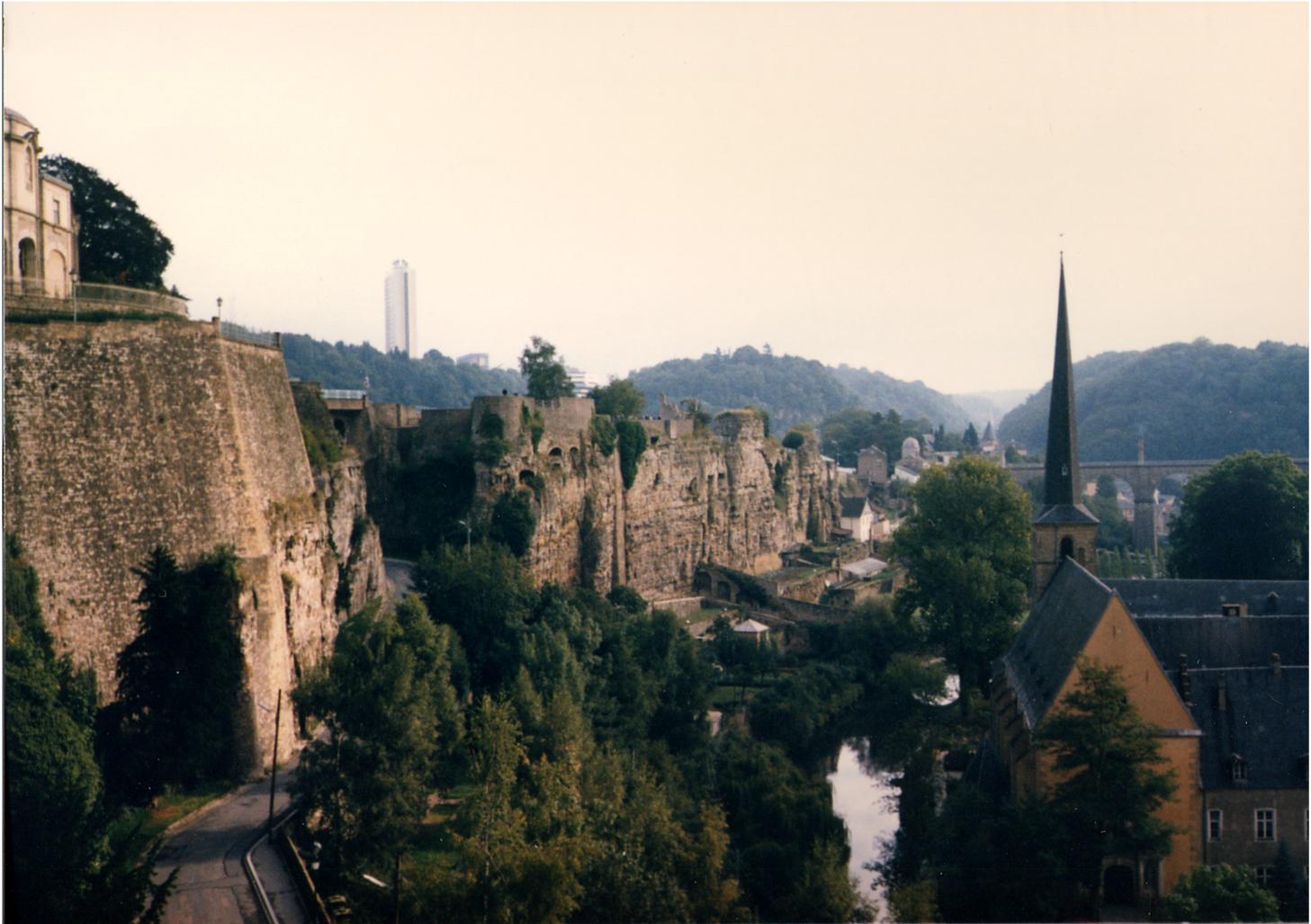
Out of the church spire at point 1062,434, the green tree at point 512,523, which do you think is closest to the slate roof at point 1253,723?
the church spire at point 1062,434

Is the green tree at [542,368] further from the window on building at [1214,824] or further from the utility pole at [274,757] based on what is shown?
the window on building at [1214,824]

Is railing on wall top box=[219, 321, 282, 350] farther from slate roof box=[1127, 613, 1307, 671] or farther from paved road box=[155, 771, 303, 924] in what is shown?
slate roof box=[1127, 613, 1307, 671]

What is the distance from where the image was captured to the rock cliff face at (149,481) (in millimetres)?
20969

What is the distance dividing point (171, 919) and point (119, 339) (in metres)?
11.5

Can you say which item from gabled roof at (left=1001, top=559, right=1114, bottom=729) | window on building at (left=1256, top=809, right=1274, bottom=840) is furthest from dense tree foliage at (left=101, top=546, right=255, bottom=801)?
window on building at (left=1256, top=809, right=1274, bottom=840)

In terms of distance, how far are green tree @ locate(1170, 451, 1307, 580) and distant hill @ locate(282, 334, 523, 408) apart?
126ft

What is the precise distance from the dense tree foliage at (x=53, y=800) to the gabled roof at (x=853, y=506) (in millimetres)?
54269

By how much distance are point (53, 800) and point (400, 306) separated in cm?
1969

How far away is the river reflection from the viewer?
24.4 metres

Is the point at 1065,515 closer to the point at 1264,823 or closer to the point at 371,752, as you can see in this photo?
the point at 1264,823

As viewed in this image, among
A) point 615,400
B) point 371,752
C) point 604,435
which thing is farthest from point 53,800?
point 615,400

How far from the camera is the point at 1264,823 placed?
20.8 meters

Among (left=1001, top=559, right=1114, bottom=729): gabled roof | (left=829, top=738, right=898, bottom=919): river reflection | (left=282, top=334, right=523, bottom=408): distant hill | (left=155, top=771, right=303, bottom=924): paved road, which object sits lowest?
(left=829, top=738, right=898, bottom=919): river reflection

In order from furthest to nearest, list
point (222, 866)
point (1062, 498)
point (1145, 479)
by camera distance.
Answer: point (1145, 479) < point (1062, 498) < point (222, 866)
